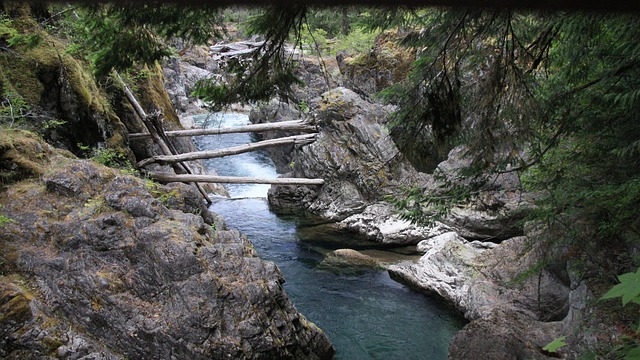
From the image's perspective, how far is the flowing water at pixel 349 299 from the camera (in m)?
6.44

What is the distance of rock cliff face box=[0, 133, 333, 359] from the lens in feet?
12.8

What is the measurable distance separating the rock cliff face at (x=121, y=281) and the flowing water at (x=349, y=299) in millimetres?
1413

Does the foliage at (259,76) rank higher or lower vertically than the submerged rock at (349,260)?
higher

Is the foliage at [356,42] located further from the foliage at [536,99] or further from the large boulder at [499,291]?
the foliage at [536,99]

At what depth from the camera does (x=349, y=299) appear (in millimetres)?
7906

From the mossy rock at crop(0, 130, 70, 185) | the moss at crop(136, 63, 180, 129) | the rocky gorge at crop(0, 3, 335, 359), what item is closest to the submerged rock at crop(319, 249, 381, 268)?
the rocky gorge at crop(0, 3, 335, 359)

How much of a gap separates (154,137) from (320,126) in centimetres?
470

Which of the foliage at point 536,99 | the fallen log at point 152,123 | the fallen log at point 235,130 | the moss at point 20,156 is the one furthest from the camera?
the fallen log at point 235,130

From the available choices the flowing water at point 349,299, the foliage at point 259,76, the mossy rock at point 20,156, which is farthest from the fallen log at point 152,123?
the foliage at point 259,76

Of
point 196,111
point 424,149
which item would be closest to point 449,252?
point 424,149

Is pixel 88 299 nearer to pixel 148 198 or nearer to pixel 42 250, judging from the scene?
pixel 42 250

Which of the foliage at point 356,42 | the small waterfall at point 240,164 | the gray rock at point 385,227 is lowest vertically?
the small waterfall at point 240,164

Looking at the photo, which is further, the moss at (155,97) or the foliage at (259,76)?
the moss at (155,97)

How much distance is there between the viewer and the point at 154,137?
1087cm
